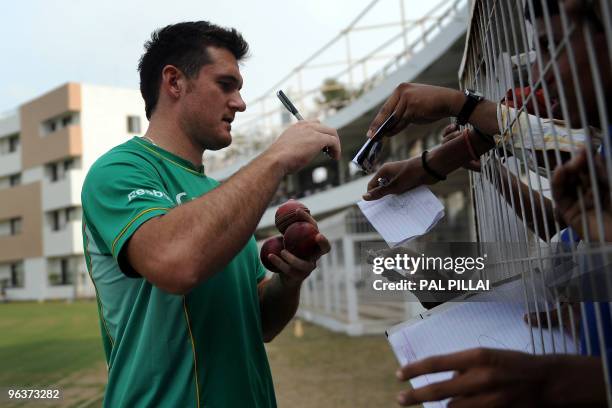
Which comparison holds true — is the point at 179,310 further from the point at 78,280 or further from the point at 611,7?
the point at 78,280

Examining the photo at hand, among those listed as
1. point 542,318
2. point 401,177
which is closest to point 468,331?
point 542,318

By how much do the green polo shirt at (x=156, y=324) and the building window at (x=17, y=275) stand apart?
40.1 m

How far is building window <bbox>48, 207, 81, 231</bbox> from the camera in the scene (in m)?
35.1

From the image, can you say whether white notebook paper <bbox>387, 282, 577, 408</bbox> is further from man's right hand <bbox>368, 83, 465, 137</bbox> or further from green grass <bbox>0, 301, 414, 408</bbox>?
green grass <bbox>0, 301, 414, 408</bbox>

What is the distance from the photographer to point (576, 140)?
1015 mm

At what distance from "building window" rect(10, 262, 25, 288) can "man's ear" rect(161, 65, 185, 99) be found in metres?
40.0

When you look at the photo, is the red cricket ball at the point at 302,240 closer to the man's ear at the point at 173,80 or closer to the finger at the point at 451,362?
the man's ear at the point at 173,80

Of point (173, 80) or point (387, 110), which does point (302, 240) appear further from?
point (173, 80)

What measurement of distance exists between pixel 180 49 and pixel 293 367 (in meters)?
7.14

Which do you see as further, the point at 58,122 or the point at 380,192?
the point at 58,122

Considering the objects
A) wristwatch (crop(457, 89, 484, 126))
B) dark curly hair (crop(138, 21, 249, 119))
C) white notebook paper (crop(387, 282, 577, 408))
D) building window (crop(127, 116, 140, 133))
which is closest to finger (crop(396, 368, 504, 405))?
white notebook paper (crop(387, 282, 577, 408))

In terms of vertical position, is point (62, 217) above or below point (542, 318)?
above

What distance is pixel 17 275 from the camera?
38.3m

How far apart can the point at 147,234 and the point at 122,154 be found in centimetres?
40
